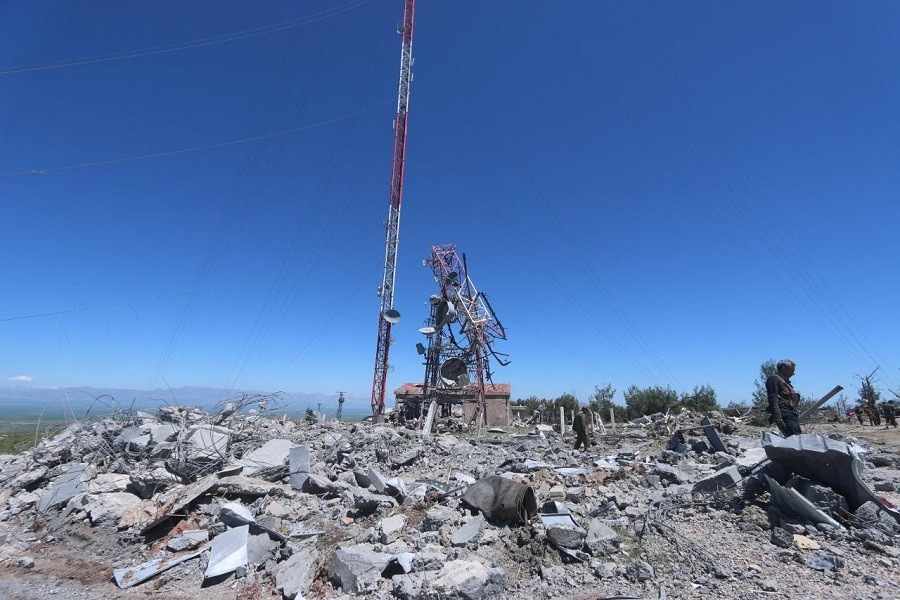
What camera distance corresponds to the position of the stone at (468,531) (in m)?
5.67

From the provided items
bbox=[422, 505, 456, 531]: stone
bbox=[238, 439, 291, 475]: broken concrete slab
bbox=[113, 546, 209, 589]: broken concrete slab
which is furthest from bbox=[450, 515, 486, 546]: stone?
bbox=[238, 439, 291, 475]: broken concrete slab

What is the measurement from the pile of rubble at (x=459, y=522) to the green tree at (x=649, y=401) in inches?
1081

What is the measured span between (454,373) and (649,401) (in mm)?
19926

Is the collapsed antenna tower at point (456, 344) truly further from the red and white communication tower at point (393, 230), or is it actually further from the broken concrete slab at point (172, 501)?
the broken concrete slab at point (172, 501)

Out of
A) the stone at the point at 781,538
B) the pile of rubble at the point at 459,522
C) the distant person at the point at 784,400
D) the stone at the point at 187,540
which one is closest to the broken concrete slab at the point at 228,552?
the pile of rubble at the point at 459,522

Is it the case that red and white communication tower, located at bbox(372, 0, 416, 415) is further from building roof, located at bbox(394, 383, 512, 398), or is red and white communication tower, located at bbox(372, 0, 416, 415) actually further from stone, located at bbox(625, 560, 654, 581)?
stone, located at bbox(625, 560, 654, 581)

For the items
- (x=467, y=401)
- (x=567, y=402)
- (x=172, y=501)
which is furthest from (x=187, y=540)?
(x=567, y=402)

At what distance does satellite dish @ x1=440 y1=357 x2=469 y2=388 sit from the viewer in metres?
28.4

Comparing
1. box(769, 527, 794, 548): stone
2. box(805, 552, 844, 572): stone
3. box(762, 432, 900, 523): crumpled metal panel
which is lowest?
box(805, 552, 844, 572): stone

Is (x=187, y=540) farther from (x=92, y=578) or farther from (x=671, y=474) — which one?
(x=671, y=474)

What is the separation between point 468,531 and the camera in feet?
19.3

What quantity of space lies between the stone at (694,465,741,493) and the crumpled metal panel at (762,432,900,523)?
64cm

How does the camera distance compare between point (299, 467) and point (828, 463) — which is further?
point (299, 467)

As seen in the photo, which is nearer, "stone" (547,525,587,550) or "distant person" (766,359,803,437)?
"stone" (547,525,587,550)
